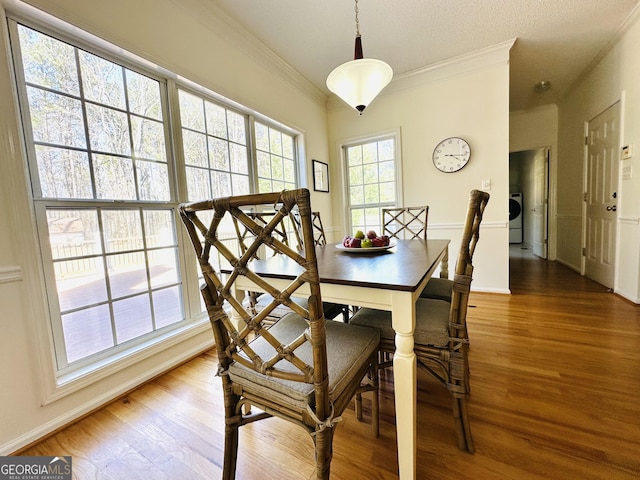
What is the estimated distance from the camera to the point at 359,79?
1.68 m

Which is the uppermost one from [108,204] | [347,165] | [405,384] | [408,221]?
[347,165]

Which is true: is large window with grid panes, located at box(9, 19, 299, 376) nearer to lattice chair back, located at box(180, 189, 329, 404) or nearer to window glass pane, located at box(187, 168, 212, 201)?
window glass pane, located at box(187, 168, 212, 201)

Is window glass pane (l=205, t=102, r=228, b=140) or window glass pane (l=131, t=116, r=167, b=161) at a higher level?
window glass pane (l=205, t=102, r=228, b=140)

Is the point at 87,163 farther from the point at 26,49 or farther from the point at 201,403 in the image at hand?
the point at 201,403

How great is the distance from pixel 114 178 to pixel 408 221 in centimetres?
301

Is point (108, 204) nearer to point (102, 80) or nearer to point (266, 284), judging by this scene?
point (102, 80)

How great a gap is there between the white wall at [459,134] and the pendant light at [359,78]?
5.62 feet

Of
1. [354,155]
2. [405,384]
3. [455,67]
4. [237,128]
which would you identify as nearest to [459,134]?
[455,67]

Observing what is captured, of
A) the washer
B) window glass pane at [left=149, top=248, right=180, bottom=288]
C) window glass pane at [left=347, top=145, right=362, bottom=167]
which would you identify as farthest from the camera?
the washer

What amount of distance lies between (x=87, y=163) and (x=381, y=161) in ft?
10.2

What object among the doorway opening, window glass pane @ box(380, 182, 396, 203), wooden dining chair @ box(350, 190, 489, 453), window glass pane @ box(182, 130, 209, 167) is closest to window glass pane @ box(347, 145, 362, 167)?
window glass pane @ box(380, 182, 396, 203)

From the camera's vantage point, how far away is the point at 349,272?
108 centimetres

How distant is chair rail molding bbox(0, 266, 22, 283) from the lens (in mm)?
1144

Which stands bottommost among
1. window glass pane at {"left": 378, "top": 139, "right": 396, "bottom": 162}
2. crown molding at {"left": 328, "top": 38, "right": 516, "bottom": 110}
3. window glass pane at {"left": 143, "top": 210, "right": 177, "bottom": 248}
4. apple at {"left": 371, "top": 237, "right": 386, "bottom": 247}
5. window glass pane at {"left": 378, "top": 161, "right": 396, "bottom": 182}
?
apple at {"left": 371, "top": 237, "right": 386, "bottom": 247}
